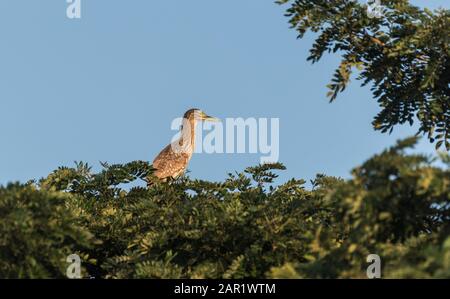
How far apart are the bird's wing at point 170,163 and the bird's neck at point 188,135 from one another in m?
0.54

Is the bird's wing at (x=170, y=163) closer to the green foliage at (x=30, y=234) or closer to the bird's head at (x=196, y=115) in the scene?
the bird's head at (x=196, y=115)

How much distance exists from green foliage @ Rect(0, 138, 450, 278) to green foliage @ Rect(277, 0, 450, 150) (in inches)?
81.9

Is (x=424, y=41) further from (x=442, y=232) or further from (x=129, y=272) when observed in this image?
(x=129, y=272)

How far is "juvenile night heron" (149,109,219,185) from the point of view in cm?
2006

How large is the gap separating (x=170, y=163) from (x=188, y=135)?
182 centimetres

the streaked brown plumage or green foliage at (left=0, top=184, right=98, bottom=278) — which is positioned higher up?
the streaked brown plumage

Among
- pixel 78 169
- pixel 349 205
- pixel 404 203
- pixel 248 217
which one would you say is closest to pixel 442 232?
pixel 404 203

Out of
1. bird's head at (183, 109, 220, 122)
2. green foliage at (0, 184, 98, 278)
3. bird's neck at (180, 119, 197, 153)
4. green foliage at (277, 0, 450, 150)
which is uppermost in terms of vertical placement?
bird's head at (183, 109, 220, 122)

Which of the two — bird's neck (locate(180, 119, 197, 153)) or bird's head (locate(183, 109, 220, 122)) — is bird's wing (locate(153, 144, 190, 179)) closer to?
bird's neck (locate(180, 119, 197, 153))

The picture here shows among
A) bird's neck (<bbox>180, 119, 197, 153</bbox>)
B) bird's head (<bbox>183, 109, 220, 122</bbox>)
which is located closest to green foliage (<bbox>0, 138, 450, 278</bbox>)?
bird's neck (<bbox>180, 119, 197, 153</bbox>)

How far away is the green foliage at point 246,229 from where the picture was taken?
24.1 feet

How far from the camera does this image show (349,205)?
7.25m
